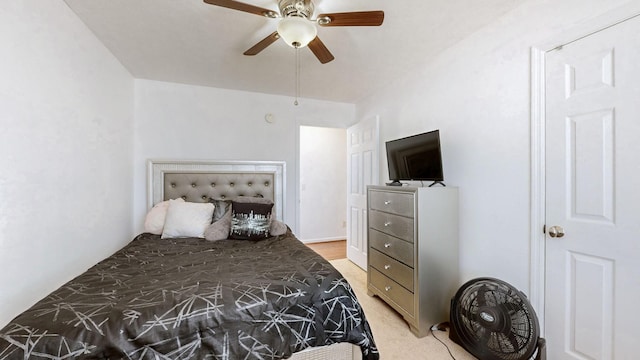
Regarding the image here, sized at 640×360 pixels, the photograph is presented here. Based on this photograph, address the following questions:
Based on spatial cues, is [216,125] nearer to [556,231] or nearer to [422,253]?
[422,253]

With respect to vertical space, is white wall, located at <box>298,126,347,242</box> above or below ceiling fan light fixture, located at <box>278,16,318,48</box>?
below

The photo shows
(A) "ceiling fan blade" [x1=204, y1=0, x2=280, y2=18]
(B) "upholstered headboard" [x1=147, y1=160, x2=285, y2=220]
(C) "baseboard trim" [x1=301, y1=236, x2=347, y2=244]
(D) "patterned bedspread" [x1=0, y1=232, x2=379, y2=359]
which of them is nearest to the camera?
(D) "patterned bedspread" [x1=0, y1=232, x2=379, y2=359]

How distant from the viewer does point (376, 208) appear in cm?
259

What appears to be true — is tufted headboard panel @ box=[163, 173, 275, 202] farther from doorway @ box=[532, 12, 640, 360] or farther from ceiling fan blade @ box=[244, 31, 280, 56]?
doorway @ box=[532, 12, 640, 360]

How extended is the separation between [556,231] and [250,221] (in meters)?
2.21

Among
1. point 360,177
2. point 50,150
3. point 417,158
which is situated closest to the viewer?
point 50,150

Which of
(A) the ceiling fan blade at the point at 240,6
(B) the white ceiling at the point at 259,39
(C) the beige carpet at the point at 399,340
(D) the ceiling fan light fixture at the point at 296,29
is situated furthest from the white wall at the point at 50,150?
(C) the beige carpet at the point at 399,340

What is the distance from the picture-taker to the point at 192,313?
3.57ft

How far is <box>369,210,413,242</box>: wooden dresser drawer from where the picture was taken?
2.11 meters

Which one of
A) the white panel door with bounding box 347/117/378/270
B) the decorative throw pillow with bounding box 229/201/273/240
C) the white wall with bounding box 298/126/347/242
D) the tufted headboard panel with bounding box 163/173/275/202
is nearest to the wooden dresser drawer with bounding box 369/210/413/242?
the white panel door with bounding box 347/117/378/270

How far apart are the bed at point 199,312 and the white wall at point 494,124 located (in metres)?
1.19

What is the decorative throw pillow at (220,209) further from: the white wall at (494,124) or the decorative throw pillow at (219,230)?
the white wall at (494,124)

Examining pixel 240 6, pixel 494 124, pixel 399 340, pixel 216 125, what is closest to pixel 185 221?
pixel 216 125

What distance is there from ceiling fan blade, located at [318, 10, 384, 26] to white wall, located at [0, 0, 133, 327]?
5.15 ft
